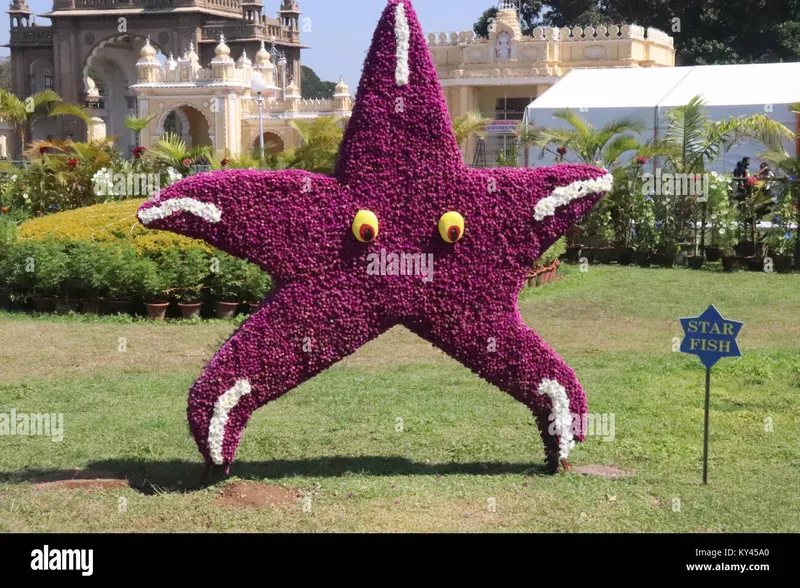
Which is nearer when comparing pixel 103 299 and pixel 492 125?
pixel 103 299

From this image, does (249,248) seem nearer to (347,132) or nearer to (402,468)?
(347,132)

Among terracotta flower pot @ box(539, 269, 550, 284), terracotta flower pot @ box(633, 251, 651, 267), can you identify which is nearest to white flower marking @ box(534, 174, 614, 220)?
terracotta flower pot @ box(539, 269, 550, 284)

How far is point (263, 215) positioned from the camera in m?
6.44

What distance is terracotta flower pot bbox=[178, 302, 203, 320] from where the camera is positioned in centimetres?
1274

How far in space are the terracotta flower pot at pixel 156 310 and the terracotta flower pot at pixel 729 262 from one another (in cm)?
939

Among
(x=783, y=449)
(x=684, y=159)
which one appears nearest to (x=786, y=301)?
(x=684, y=159)

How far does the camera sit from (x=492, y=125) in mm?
33938

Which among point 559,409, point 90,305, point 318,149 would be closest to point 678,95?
point 318,149

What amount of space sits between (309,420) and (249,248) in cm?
249

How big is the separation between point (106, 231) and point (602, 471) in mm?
8352

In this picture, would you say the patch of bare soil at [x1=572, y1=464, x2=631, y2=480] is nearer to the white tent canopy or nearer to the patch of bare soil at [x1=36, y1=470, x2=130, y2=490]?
the patch of bare soil at [x1=36, y1=470, x2=130, y2=490]

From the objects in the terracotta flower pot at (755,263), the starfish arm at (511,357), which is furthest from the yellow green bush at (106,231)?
the terracotta flower pot at (755,263)

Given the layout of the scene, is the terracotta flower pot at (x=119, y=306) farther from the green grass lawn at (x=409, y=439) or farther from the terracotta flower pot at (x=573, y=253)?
the terracotta flower pot at (x=573, y=253)

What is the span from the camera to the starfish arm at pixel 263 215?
6281mm
